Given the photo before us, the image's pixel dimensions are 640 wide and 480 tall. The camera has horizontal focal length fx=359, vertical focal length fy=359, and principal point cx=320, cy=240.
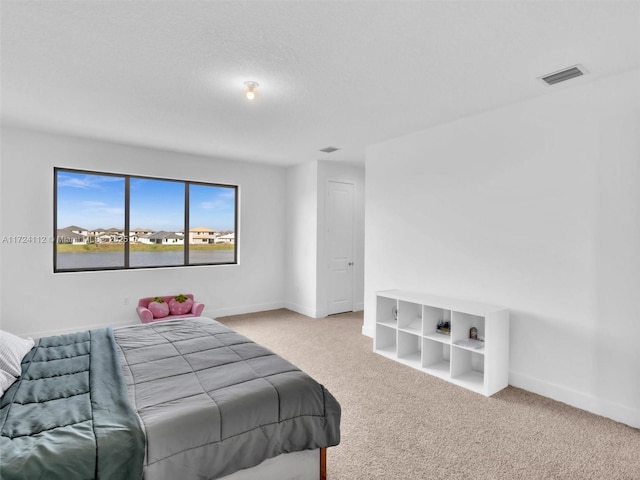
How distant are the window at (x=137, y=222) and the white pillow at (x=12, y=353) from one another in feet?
8.65

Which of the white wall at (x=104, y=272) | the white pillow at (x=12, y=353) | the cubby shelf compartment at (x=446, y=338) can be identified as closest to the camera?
the white pillow at (x=12, y=353)

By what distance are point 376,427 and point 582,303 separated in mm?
1881

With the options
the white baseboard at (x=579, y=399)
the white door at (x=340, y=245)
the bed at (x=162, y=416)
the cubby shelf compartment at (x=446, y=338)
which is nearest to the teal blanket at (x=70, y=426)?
the bed at (x=162, y=416)

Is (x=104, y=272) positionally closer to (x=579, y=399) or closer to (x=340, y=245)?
(x=340, y=245)

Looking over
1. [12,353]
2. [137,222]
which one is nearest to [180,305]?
[137,222]

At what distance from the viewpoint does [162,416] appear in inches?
62.5

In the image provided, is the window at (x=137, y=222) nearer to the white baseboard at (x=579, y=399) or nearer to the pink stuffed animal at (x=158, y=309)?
the pink stuffed animal at (x=158, y=309)

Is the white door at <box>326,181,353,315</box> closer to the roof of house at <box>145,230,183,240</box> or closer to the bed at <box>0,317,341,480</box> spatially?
the roof of house at <box>145,230,183,240</box>

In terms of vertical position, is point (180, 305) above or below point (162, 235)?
below

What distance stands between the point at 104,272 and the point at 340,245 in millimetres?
3454

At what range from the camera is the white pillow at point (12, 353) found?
1.95 metres

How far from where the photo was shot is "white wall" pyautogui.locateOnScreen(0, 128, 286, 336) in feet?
13.7

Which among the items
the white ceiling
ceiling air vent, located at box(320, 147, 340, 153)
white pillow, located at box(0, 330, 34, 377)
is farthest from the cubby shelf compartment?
white pillow, located at box(0, 330, 34, 377)

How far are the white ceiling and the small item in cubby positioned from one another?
83.1 inches
